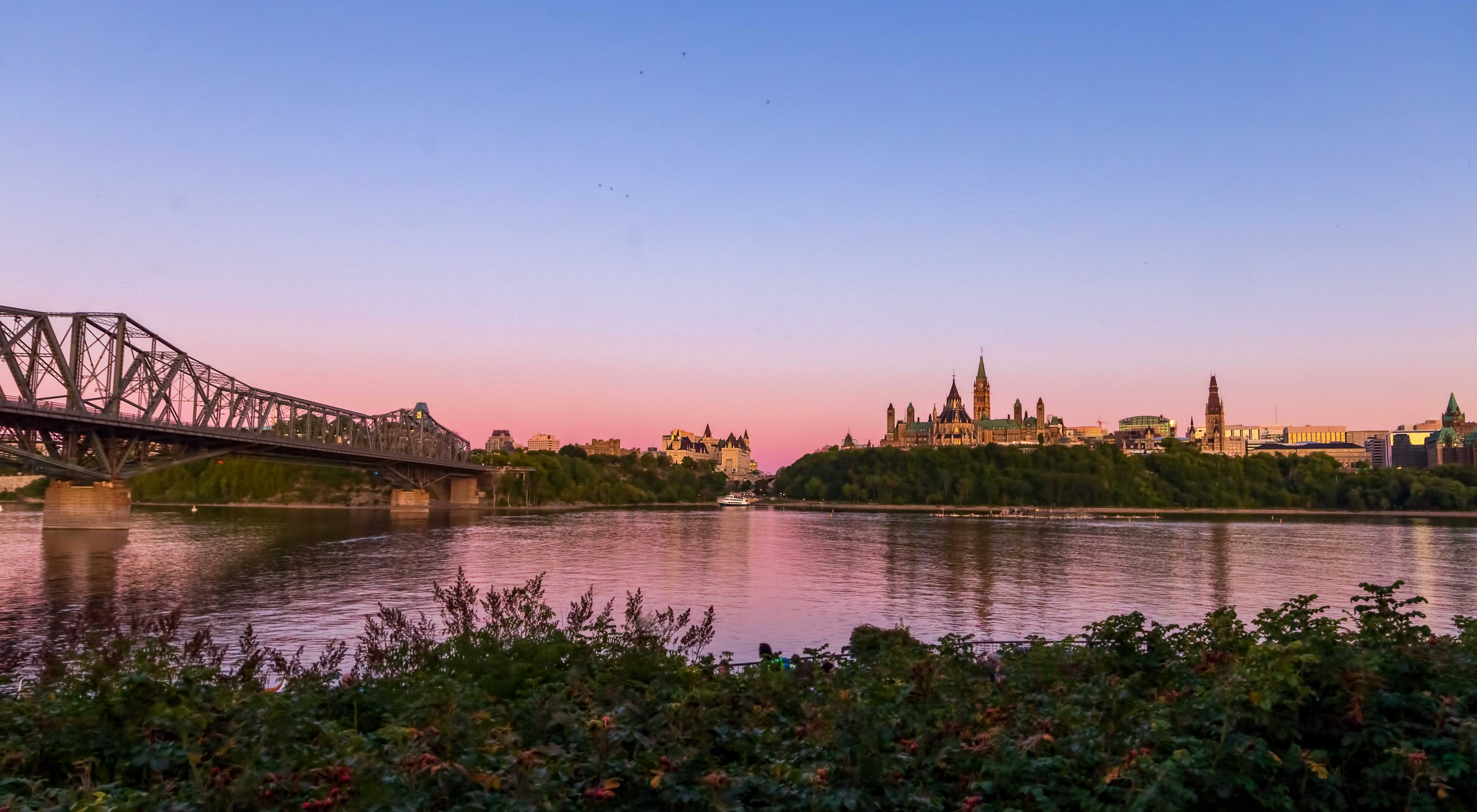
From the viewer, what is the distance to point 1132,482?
160 metres

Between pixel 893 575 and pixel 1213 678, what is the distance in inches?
1540

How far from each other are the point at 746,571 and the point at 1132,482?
130m

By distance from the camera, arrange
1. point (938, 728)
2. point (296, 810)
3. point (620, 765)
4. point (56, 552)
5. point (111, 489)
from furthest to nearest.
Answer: point (111, 489) < point (56, 552) < point (938, 728) < point (620, 765) < point (296, 810)

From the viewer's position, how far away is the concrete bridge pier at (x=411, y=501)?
118562 millimetres

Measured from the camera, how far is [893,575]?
4666 centimetres

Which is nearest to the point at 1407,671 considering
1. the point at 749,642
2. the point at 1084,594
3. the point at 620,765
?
the point at 620,765

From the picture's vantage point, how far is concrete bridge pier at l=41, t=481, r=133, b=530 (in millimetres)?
66562

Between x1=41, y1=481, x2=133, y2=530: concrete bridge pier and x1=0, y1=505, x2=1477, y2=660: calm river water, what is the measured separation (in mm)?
1222

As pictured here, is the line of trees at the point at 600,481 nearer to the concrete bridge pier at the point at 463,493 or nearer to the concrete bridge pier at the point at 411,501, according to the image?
the concrete bridge pier at the point at 463,493

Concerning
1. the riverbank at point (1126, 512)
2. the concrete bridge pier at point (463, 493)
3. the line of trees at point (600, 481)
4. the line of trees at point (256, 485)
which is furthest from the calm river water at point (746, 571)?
the line of trees at point (600, 481)

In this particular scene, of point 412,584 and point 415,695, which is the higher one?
point 415,695

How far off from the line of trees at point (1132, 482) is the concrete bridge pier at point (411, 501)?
76339 mm

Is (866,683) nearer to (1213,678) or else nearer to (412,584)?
(1213,678)

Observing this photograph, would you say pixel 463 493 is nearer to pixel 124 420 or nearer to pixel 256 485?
pixel 256 485
